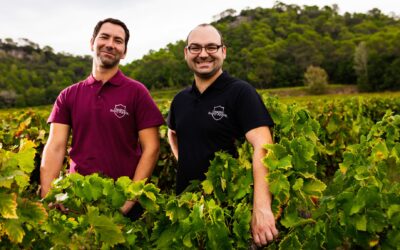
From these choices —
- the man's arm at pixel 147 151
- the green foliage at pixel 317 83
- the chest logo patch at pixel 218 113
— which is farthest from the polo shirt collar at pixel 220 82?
the green foliage at pixel 317 83

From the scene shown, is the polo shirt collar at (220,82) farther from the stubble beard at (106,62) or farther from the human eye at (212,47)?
the stubble beard at (106,62)

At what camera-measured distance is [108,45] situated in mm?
3250

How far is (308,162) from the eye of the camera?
2.45 metres

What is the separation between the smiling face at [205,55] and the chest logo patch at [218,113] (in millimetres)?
302

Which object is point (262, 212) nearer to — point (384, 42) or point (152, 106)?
point (152, 106)

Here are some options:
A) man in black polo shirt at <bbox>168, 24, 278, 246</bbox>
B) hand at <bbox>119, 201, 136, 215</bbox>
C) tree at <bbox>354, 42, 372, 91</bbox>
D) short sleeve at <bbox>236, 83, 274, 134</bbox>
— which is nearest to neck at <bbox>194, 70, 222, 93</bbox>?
man in black polo shirt at <bbox>168, 24, 278, 246</bbox>

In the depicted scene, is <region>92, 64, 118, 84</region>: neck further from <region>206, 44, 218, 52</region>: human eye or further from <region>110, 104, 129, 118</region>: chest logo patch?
<region>206, 44, 218, 52</region>: human eye

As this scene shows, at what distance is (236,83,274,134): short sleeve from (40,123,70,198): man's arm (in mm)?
1493

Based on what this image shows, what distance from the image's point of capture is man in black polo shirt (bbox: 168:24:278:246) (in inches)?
105

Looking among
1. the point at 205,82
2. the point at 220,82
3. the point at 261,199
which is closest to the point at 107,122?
the point at 205,82

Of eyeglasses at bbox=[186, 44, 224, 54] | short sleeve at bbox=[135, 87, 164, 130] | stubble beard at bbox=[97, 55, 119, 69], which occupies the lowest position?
short sleeve at bbox=[135, 87, 164, 130]

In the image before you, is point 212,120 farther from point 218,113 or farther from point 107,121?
point 107,121

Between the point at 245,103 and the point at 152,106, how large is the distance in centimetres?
90

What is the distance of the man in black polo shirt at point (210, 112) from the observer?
2.66 meters
